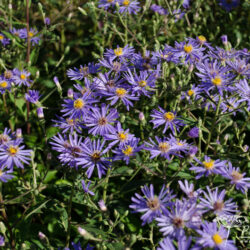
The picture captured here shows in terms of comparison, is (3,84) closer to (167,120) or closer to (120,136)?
(120,136)

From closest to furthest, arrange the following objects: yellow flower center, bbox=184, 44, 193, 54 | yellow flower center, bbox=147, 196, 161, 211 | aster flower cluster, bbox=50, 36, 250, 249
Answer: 1. aster flower cluster, bbox=50, 36, 250, 249
2. yellow flower center, bbox=147, 196, 161, 211
3. yellow flower center, bbox=184, 44, 193, 54

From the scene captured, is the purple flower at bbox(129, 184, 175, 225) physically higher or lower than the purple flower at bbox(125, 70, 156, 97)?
lower

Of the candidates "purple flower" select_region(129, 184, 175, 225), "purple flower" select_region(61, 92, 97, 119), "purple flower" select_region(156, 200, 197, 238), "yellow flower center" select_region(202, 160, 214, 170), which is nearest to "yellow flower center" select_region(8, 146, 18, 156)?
"purple flower" select_region(61, 92, 97, 119)

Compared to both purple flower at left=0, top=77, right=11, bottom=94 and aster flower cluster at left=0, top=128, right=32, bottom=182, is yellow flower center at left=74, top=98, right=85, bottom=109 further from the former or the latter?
purple flower at left=0, top=77, right=11, bottom=94

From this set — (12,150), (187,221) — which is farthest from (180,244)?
(12,150)

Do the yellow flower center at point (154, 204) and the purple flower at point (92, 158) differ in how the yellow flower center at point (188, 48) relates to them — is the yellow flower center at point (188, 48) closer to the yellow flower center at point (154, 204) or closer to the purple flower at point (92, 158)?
the purple flower at point (92, 158)

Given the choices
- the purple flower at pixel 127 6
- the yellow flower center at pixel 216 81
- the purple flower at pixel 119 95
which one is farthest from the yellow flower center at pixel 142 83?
the purple flower at pixel 127 6
